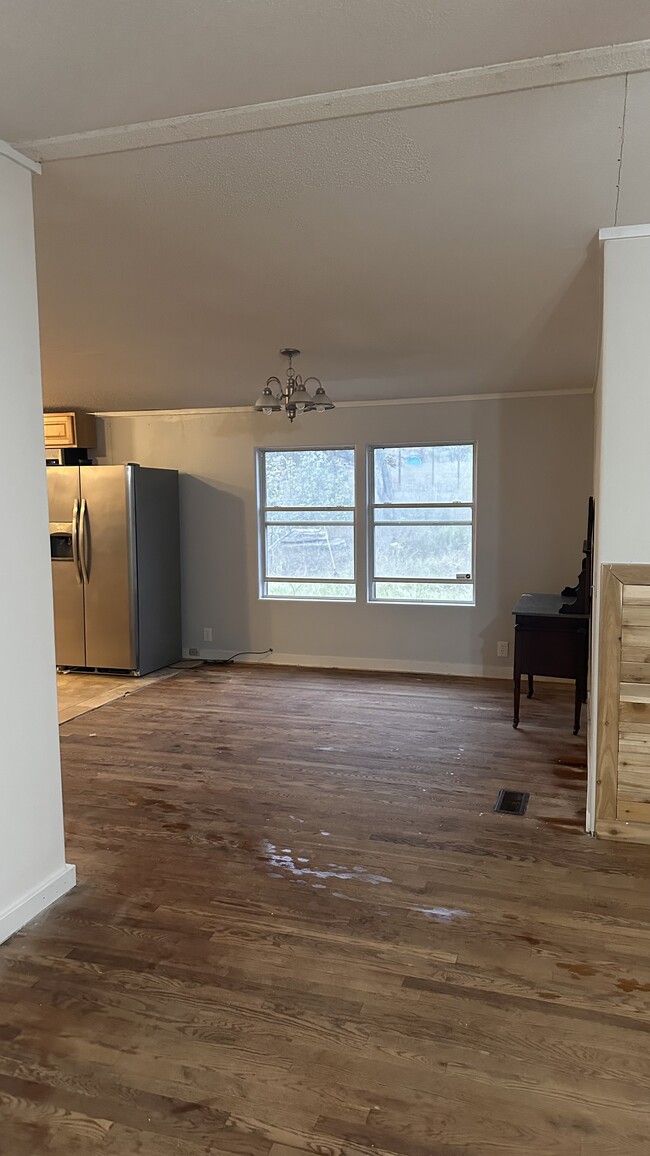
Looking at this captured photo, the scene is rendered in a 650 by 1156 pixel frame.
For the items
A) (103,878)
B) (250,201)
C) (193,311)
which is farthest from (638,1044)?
(193,311)

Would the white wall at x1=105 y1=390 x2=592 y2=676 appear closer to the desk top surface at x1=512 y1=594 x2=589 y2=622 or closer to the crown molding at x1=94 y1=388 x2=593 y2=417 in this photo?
the crown molding at x1=94 y1=388 x2=593 y2=417

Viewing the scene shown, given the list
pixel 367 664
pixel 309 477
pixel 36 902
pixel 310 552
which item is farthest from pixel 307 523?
pixel 36 902

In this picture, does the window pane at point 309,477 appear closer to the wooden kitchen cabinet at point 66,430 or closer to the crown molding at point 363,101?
the wooden kitchen cabinet at point 66,430

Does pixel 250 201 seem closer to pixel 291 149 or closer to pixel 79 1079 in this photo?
pixel 291 149

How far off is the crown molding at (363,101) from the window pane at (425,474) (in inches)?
159

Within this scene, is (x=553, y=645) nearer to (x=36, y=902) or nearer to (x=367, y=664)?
(x=367, y=664)

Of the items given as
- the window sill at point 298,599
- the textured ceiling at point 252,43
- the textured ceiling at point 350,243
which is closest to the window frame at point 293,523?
the window sill at point 298,599

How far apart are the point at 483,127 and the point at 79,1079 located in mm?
2620

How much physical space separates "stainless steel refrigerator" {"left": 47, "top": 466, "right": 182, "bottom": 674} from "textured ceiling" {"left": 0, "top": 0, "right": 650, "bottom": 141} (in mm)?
4071

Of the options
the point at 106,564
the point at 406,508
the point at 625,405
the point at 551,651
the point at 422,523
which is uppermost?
the point at 625,405

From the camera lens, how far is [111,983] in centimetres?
212

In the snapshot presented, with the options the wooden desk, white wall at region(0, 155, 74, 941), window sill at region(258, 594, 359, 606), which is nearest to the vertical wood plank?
the wooden desk

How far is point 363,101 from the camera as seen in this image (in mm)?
1925

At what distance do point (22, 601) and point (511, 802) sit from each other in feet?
7.41
